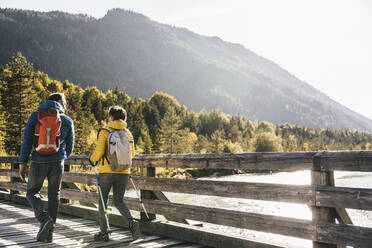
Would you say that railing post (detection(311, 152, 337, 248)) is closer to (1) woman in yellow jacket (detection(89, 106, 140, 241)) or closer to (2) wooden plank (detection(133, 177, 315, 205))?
(2) wooden plank (detection(133, 177, 315, 205))

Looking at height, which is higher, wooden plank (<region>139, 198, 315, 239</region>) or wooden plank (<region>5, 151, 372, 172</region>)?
wooden plank (<region>5, 151, 372, 172</region>)

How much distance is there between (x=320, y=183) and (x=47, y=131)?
362 cm

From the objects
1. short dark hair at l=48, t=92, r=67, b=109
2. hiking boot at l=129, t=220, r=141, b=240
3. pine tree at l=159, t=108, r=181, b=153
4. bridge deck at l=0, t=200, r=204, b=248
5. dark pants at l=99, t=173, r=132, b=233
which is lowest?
bridge deck at l=0, t=200, r=204, b=248

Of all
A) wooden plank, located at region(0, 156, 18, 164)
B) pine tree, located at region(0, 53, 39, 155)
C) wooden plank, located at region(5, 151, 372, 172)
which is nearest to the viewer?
wooden plank, located at region(5, 151, 372, 172)

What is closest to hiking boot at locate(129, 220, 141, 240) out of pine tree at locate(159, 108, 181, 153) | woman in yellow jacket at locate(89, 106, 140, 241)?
woman in yellow jacket at locate(89, 106, 140, 241)

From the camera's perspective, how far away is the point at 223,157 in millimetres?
4633

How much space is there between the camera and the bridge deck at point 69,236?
16.0ft

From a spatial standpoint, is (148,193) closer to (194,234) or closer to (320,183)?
(194,234)

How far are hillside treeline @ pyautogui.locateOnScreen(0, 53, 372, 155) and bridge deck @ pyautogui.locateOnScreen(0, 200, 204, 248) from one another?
31841 mm

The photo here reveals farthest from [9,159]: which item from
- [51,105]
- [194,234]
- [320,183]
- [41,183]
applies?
[320,183]

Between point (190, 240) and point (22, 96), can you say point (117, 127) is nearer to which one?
point (190, 240)

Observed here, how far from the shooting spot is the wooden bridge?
349 cm

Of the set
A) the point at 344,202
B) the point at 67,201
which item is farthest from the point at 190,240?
the point at 67,201

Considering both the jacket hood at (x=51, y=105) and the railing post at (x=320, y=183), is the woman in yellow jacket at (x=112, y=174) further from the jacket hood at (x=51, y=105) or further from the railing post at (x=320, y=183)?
the railing post at (x=320, y=183)
